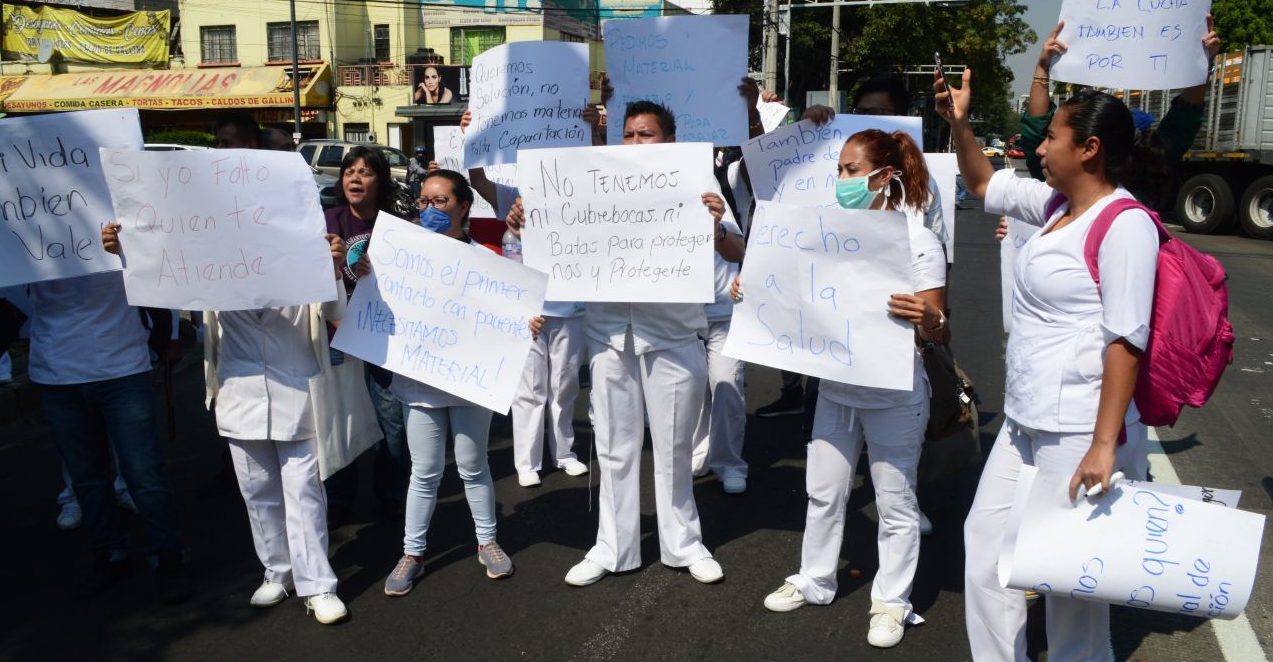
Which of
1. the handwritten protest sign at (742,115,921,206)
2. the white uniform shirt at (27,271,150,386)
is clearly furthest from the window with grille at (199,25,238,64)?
the handwritten protest sign at (742,115,921,206)

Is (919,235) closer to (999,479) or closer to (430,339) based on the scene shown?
(999,479)

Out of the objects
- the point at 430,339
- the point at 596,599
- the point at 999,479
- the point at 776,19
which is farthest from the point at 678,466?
the point at 776,19

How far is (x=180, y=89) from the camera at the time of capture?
34.5 metres

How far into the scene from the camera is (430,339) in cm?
377

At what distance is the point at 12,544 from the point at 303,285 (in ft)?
7.10

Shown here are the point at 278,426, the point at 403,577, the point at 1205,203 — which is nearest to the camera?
the point at 278,426

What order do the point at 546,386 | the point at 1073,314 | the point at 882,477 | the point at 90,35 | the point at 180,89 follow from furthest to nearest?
the point at 90,35 → the point at 180,89 → the point at 546,386 → the point at 882,477 → the point at 1073,314

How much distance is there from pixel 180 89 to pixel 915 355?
36.3 metres

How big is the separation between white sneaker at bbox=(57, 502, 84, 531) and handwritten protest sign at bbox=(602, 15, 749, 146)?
306cm

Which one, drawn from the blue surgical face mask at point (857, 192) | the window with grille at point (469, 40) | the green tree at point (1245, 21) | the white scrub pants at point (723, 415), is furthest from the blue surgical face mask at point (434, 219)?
the window with grille at point (469, 40)

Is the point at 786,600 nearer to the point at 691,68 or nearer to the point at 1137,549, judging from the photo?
the point at 1137,549

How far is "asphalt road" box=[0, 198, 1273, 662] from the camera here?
3.50 meters

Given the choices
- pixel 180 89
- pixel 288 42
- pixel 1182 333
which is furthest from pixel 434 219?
pixel 288 42

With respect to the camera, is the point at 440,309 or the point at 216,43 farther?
the point at 216,43
